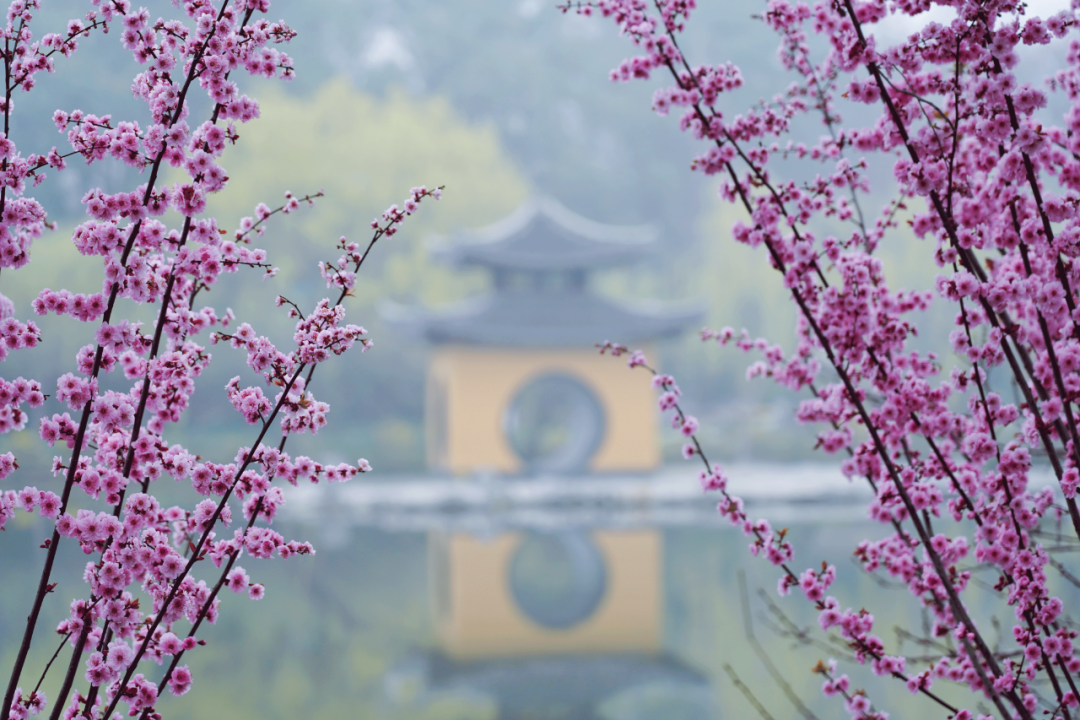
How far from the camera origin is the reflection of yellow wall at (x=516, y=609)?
22.9ft

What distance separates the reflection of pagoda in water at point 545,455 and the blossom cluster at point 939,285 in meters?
3.99

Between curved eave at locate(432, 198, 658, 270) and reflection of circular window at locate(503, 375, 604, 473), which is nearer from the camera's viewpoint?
reflection of circular window at locate(503, 375, 604, 473)

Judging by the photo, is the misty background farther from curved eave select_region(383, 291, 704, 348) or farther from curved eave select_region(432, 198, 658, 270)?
curved eave select_region(432, 198, 658, 270)

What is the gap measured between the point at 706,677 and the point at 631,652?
720 millimetres

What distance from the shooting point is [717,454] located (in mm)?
19109

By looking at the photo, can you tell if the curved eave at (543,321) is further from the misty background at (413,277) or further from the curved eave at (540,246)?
the misty background at (413,277)

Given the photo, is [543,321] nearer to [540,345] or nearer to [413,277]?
[540,345]

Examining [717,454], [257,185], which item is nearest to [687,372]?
[717,454]

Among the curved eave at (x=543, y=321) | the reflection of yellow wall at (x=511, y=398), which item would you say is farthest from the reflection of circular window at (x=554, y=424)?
the curved eave at (x=543, y=321)

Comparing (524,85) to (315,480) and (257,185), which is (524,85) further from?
(315,480)

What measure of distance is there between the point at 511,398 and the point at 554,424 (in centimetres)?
494

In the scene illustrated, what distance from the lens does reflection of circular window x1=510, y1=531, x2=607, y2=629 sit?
7883 millimetres

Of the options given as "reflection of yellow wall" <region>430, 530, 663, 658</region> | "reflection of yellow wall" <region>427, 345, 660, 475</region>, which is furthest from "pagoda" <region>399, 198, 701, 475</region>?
"reflection of yellow wall" <region>430, 530, 663, 658</region>

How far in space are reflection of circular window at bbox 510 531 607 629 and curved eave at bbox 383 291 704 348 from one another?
172 inches
